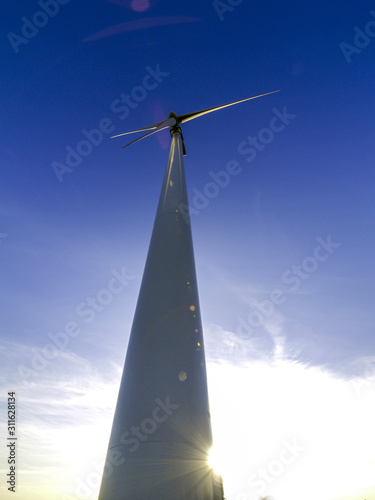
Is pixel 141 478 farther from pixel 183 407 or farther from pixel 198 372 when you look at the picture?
pixel 198 372

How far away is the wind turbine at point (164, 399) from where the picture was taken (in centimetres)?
597

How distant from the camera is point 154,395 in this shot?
265 inches

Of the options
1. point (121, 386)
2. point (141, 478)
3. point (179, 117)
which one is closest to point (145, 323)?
point (121, 386)

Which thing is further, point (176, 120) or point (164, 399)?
point (176, 120)

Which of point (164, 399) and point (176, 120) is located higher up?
point (176, 120)

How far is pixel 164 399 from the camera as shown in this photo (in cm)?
667

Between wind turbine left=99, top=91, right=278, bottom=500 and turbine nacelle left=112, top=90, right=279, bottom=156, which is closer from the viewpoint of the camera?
wind turbine left=99, top=91, right=278, bottom=500

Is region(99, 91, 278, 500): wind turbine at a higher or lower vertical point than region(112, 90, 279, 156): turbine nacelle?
lower

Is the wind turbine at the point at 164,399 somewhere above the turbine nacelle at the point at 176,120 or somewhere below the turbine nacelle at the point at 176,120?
below

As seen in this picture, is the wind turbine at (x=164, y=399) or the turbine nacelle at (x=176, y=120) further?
the turbine nacelle at (x=176, y=120)

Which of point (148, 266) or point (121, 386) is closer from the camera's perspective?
point (121, 386)

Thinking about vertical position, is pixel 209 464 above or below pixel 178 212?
below

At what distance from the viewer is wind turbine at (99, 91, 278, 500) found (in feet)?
19.6

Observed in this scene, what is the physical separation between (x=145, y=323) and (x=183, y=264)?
220cm
